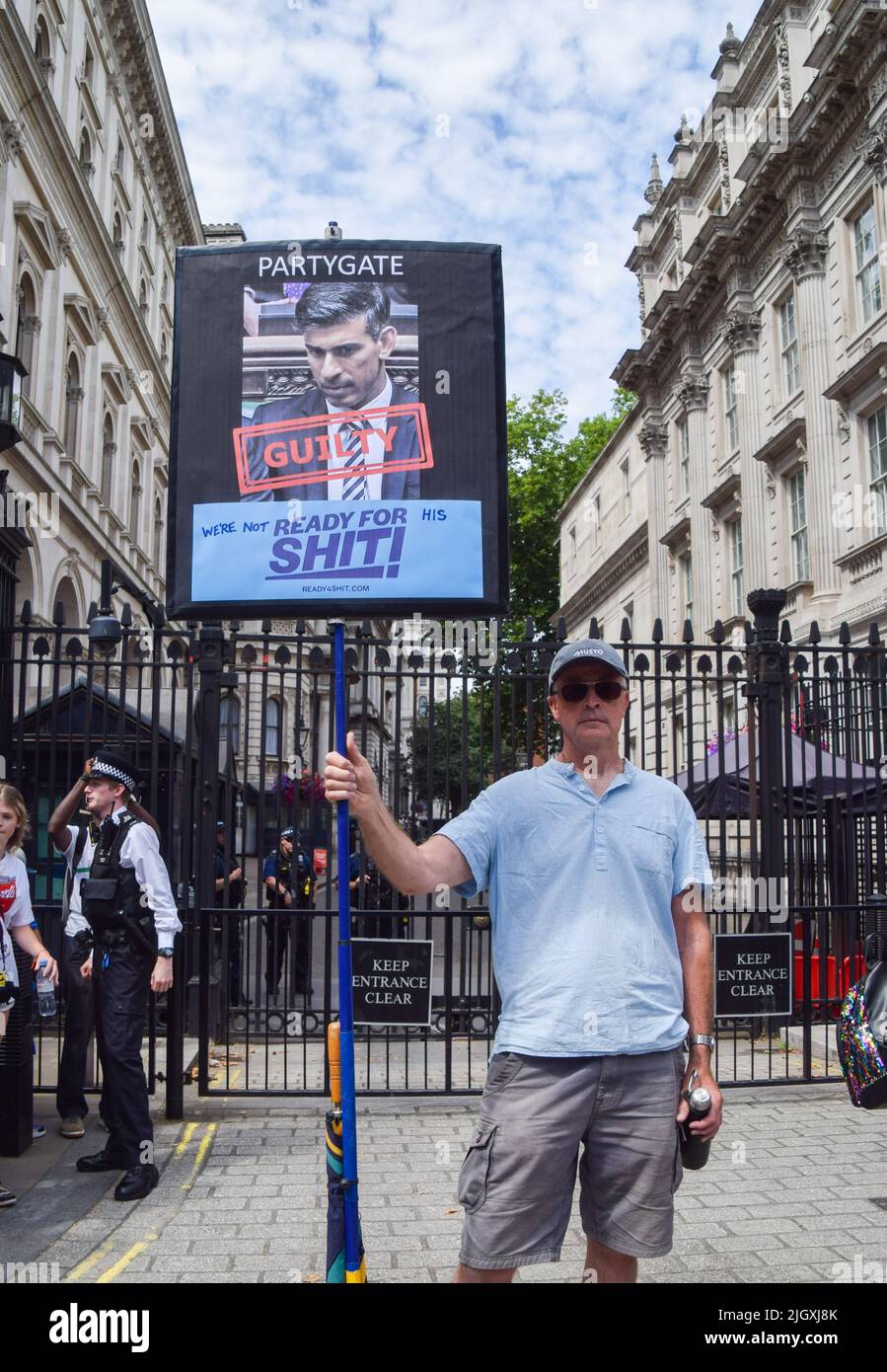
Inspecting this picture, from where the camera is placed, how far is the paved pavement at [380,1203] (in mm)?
4680

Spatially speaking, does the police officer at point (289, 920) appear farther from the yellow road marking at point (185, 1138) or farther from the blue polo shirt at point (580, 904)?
the blue polo shirt at point (580, 904)

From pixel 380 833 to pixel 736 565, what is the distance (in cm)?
2788

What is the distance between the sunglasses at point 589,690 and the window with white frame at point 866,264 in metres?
21.1

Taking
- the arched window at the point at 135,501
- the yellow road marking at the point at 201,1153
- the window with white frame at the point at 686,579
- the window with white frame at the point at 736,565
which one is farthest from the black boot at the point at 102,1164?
the arched window at the point at 135,501

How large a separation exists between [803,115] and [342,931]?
25.0m

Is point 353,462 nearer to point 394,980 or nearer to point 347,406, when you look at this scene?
point 347,406

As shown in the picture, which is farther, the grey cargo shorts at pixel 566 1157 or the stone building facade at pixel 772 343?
the stone building facade at pixel 772 343

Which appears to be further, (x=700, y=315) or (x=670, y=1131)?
(x=700, y=315)

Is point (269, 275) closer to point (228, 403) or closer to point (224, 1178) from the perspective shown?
point (228, 403)

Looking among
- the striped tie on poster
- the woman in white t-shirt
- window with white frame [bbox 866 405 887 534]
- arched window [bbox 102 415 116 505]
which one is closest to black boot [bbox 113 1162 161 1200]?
the woman in white t-shirt

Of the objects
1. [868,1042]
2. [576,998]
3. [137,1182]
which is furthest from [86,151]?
[576,998]

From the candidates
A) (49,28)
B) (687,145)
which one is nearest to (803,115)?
(687,145)

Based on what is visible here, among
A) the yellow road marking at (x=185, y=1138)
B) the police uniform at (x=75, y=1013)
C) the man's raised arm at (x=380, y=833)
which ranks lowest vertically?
the yellow road marking at (x=185, y=1138)

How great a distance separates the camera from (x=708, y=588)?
3084cm
